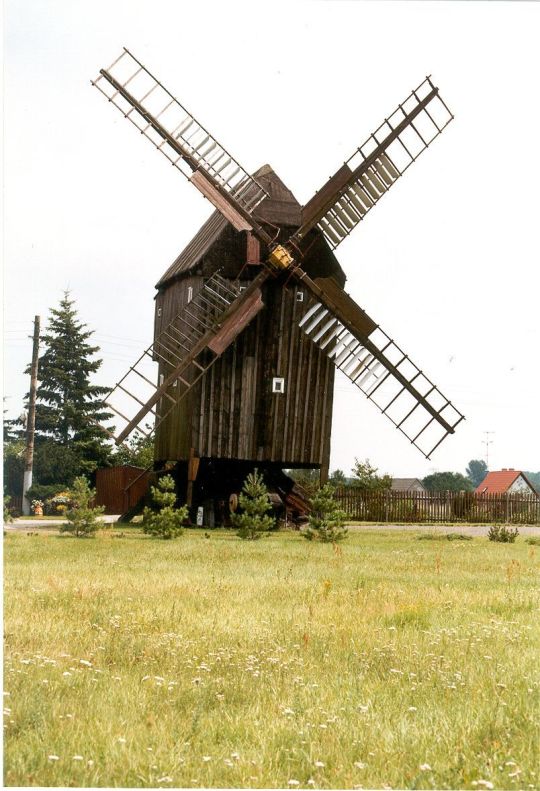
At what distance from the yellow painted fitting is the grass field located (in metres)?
10.6

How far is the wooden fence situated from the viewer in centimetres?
3095

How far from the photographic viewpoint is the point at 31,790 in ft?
16.5

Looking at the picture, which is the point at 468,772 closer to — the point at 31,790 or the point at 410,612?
the point at 31,790

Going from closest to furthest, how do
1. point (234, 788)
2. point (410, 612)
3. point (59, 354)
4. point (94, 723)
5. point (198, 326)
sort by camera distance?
point (234, 788) < point (94, 723) < point (410, 612) < point (59, 354) < point (198, 326)

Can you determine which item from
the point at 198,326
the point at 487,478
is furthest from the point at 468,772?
the point at 487,478

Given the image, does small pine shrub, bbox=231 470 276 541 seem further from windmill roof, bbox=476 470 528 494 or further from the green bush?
windmill roof, bbox=476 470 528 494

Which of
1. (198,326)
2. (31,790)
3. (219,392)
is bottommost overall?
(31,790)

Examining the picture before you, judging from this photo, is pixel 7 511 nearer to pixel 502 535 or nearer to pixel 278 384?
pixel 278 384

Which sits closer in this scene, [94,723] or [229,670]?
[94,723]

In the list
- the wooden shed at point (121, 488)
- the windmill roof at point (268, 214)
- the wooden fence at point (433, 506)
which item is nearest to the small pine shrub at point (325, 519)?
the wooden shed at point (121, 488)

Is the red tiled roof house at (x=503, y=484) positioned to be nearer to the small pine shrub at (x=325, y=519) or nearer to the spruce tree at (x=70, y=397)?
the small pine shrub at (x=325, y=519)

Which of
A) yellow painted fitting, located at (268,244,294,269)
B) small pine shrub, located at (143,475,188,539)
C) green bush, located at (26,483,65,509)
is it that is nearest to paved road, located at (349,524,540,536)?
small pine shrub, located at (143,475,188,539)

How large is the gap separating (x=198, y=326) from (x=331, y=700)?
51.9ft

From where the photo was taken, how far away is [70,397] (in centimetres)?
1636
